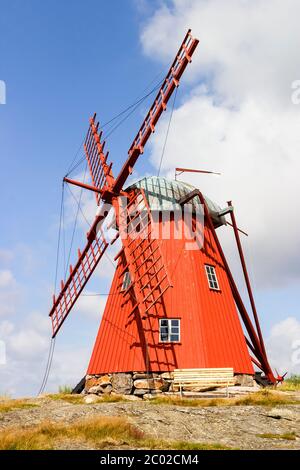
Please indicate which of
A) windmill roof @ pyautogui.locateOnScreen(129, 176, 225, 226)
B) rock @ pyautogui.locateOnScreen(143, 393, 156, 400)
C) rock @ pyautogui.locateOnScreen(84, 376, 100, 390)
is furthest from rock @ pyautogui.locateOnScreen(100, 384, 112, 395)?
windmill roof @ pyautogui.locateOnScreen(129, 176, 225, 226)

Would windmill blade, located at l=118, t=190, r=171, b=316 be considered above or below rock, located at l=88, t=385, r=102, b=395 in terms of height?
above

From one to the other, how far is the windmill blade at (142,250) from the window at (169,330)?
0.66m

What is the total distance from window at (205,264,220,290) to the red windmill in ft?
0.17

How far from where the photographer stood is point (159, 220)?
78.8ft

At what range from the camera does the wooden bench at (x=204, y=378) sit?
19.7 m

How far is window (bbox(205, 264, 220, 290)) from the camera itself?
23.5 m

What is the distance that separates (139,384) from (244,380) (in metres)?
4.57

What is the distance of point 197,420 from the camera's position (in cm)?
1459

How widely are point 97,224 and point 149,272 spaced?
3852mm

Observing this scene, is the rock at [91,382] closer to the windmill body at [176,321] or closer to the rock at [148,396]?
the windmill body at [176,321]

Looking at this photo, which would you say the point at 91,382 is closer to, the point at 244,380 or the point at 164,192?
the point at 244,380

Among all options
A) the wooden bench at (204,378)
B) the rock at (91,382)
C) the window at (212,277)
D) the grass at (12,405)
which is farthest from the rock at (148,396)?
the window at (212,277)

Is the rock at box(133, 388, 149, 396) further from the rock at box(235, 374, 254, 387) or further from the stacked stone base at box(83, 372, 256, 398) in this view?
the rock at box(235, 374, 254, 387)

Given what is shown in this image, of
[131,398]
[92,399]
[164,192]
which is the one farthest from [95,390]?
[164,192]
